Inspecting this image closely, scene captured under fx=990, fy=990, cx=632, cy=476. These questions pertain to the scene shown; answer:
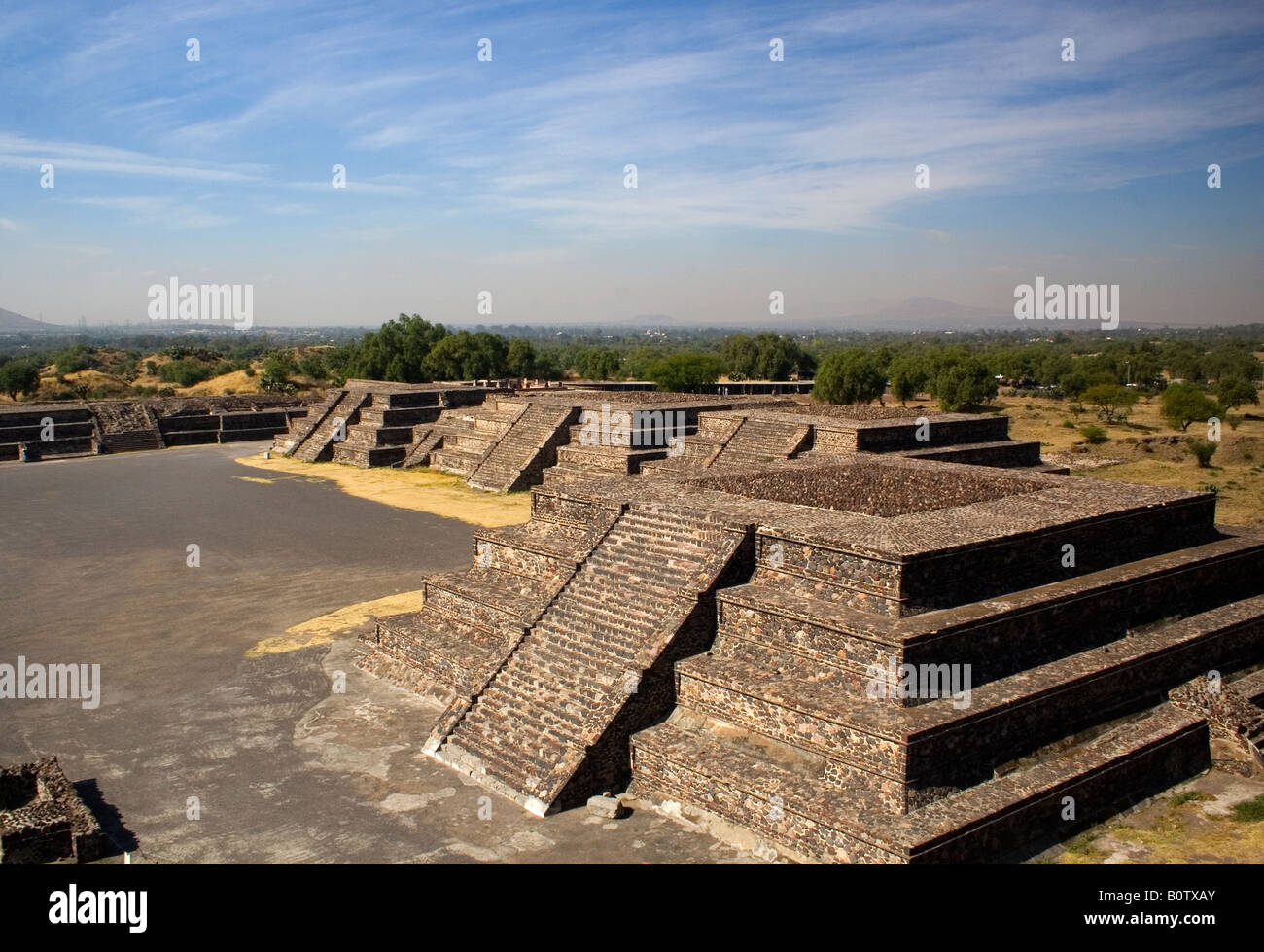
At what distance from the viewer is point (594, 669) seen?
333 inches

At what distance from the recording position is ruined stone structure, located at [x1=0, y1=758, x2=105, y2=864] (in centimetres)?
680

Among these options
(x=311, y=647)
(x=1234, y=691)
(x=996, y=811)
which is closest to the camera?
(x=996, y=811)

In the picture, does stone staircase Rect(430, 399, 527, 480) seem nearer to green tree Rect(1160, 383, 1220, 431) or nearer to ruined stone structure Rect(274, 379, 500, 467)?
ruined stone structure Rect(274, 379, 500, 467)

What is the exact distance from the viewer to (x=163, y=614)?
1264 cm

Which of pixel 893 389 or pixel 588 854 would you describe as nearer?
pixel 588 854

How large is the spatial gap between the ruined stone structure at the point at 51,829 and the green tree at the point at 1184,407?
32217 millimetres

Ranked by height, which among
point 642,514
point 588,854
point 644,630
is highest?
point 642,514

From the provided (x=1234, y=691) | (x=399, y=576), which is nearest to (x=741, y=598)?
(x=1234, y=691)

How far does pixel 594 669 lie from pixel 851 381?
1083 inches

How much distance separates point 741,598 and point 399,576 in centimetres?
735

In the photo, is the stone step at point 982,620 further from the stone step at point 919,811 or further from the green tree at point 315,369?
the green tree at point 315,369

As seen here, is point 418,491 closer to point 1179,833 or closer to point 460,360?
point 1179,833

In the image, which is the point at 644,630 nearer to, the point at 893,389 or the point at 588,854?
the point at 588,854

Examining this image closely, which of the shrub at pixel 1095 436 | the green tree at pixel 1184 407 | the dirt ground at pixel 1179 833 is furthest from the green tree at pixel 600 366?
the dirt ground at pixel 1179 833
